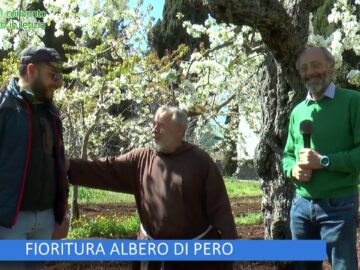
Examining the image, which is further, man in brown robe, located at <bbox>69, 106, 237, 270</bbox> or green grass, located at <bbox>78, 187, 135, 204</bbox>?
green grass, located at <bbox>78, 187, 135, 204</bbox>

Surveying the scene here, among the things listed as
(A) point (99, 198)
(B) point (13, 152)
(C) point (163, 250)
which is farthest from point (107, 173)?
(A) point (99, 198)

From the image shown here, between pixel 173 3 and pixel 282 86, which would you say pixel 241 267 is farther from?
pixel 173 3

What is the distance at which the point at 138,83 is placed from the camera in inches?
443

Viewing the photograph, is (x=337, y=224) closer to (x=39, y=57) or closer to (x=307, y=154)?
(x=307, y=154)

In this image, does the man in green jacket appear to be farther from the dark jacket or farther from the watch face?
the dark jacket

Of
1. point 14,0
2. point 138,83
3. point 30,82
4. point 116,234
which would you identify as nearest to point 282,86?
point 30,82

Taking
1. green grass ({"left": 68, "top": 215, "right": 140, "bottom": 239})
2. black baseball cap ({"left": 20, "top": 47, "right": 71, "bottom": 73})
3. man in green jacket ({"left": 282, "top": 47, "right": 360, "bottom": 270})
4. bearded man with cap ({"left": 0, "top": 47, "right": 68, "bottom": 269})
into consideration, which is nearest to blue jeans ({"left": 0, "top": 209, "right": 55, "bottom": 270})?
bearded man with cap ({"left": 0, "top": 47, "right": 68, "bottom": 269})

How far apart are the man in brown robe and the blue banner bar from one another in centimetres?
11

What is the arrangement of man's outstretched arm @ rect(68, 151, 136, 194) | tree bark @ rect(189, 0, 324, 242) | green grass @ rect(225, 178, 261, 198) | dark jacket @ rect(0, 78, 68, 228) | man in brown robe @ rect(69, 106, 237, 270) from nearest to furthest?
dark jacket @ rect(0, 78, 68, 228), man in brown robe @ rect(69, 106, 237, 270), man's outstretched arm @ rect(68, 151, 136, 194), tree bark @ rect(189, 0, 324, 242), green grass @ rect(225, 178, 261, 198)

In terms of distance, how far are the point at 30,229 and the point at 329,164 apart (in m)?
1.78

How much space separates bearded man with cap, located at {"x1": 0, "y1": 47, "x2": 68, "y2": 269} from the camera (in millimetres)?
3590

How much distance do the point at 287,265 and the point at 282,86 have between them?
5.53ft

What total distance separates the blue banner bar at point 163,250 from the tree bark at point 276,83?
1.71 m

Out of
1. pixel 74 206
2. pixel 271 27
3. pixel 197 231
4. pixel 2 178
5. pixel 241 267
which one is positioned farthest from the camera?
pixel 74 206
